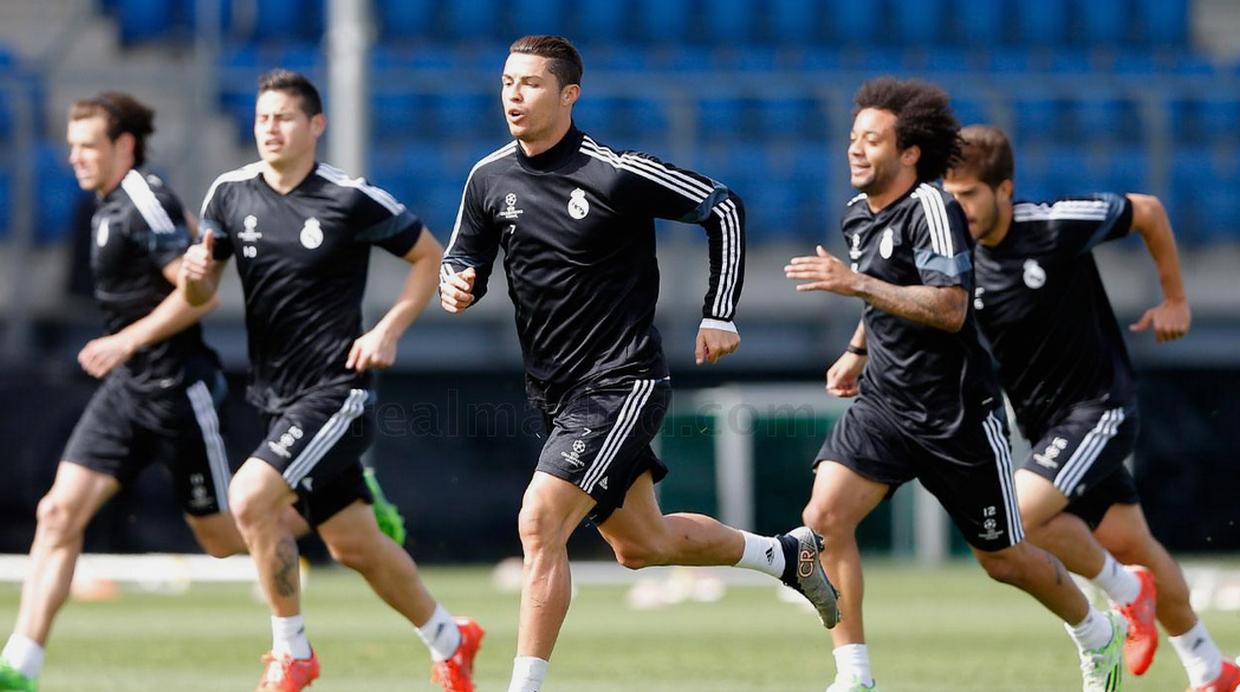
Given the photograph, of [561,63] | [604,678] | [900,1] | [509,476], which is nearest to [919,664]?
[604,678]

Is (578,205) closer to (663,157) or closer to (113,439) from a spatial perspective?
(113,439)

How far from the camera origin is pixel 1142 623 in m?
8.01

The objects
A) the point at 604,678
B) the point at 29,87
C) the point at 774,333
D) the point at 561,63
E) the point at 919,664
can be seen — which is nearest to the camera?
the point at 561,63

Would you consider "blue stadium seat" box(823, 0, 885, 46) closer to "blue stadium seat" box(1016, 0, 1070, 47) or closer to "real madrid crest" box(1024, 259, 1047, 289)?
"blue stadium seat" box(1016, 0, 1070, 47)

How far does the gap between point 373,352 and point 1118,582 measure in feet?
10.2

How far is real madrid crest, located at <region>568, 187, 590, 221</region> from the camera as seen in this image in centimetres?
671

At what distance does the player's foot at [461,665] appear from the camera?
7.81 m

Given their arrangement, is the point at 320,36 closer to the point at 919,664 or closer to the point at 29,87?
the point at 29,87

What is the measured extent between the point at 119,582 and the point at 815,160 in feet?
23.8

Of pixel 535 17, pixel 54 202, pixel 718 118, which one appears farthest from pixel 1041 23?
pixel 54 202

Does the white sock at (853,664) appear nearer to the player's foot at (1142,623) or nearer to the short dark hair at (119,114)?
the player's foot at (1142,623)

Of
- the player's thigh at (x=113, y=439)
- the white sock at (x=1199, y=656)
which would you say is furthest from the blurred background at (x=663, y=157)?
the white sock at (x=1199, y=656)

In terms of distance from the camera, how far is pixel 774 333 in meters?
17.3

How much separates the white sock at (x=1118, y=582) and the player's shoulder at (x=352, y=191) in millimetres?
3198
